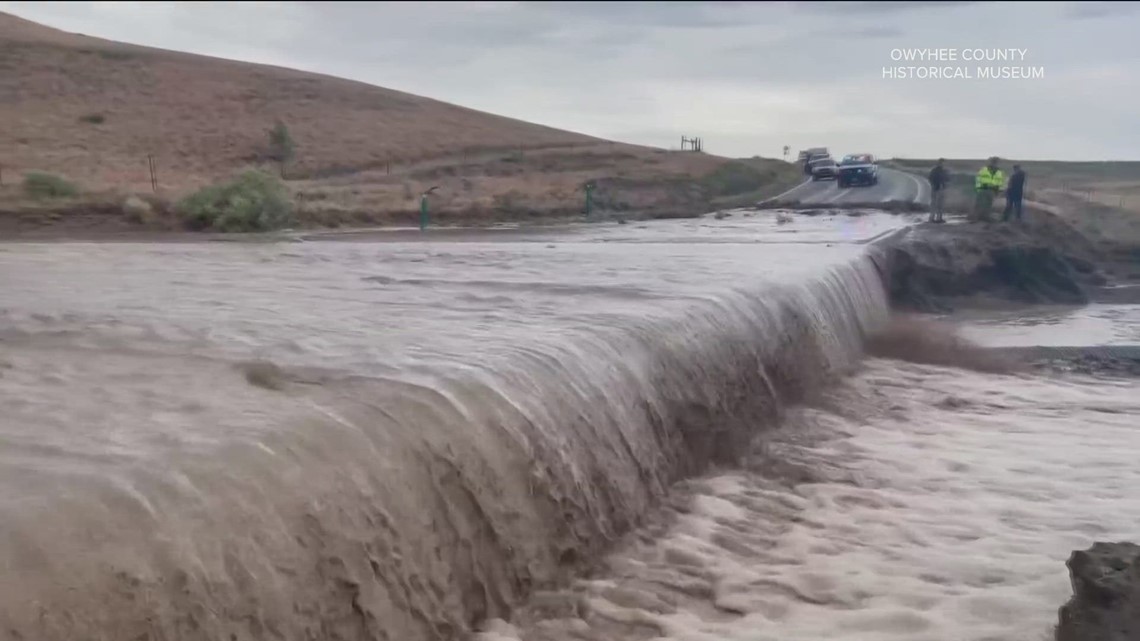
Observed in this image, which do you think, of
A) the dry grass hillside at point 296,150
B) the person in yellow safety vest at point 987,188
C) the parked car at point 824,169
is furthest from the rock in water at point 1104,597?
the parked car at point 824,169

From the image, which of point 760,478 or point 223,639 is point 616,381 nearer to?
point 760,478

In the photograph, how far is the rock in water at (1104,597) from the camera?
4.91 metres

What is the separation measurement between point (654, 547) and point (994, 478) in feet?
11.0

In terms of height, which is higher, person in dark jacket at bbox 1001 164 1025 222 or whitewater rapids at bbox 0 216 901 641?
person in dark jacket at bbox 1001 164 1025 222

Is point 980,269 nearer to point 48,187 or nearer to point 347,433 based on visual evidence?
point 347,433

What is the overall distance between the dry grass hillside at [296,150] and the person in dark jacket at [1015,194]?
11.4 metres

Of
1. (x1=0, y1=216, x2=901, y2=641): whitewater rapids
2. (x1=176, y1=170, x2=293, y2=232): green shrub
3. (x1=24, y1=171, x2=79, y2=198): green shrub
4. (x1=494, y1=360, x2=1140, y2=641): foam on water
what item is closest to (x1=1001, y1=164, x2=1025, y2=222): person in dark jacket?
(x1=0, y1=216, x2=901, y2=641): whitewater rapids

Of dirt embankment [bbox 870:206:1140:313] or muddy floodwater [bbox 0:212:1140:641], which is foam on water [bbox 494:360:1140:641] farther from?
dirt embankment [bbox 870:206:1140:313]

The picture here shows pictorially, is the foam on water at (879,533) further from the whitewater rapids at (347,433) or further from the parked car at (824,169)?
the parked car at (824,169)

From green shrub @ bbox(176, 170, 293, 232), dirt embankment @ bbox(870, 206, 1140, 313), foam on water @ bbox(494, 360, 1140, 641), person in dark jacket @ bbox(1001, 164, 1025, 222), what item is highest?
person in dark jacket @ bbox(1001, 164, 1025, 222)

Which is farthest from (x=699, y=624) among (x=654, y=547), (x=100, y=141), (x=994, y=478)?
(x=100, y=141)

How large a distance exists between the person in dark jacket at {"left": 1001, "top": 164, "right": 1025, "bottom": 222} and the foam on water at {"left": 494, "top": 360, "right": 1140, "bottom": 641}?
13612 mm

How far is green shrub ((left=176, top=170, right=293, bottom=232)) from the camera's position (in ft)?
79.2

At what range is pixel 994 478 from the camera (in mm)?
8930
